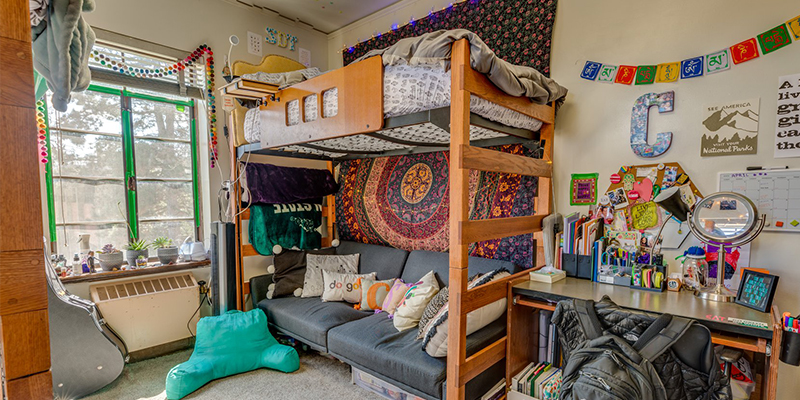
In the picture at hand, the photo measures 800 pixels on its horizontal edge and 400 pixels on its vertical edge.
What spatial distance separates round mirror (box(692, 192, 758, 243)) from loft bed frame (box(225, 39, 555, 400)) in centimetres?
79

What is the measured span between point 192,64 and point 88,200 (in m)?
1.31

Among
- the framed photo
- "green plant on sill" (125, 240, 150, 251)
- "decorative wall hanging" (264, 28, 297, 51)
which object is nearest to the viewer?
the framed photo

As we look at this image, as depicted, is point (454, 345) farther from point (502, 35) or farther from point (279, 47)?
point (279, 47)

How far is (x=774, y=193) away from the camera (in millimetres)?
1737

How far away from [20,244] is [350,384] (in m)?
2.07

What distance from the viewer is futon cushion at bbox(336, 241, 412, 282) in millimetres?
3035

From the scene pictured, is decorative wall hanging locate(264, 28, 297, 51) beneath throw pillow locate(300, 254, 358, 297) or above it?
above

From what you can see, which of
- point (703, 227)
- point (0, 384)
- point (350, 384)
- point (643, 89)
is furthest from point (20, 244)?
point (643, 89)

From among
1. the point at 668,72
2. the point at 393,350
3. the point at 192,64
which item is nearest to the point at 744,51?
the point at 668,72

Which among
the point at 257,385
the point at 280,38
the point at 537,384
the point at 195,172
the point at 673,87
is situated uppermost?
the point at 280,38

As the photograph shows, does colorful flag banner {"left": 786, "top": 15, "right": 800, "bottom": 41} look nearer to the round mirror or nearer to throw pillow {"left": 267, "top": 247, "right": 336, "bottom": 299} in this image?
the round mirror

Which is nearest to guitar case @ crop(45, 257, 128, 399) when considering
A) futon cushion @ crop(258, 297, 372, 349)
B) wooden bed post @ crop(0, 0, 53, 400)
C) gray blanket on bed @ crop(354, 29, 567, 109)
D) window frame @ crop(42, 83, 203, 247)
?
window frame @ crop(42, 83, 203, 247)

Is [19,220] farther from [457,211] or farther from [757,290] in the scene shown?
[757,290]

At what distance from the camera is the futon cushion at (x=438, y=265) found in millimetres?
2514
